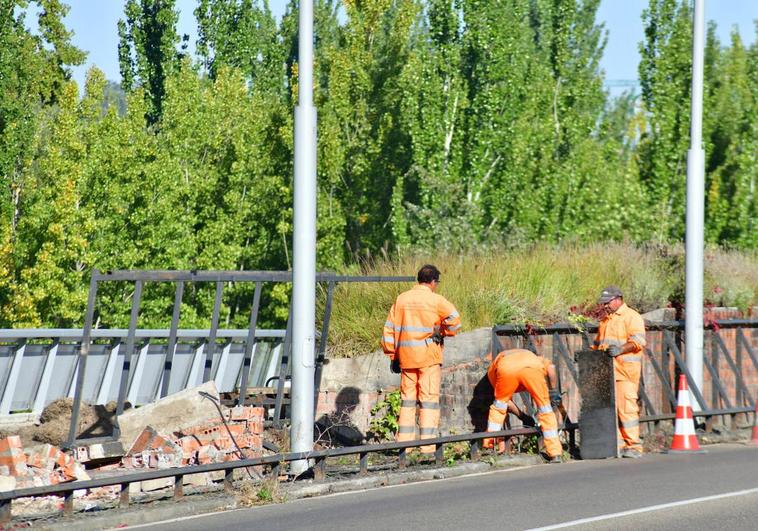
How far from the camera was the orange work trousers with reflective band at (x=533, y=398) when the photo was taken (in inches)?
561

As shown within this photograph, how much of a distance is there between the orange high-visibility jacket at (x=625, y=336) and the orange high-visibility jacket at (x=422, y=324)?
2132 mm

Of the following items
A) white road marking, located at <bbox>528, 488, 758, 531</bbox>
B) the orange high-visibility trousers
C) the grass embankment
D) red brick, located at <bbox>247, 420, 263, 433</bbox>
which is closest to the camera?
white road marking, located at <bbox>528, 488, 758, 531</bbox>

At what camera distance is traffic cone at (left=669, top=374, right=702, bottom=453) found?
15.2m

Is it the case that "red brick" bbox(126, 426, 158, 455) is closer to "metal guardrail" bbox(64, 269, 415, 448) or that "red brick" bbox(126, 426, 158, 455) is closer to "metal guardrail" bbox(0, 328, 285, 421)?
"metal guardrail" bbox(64, 269, 415, 448)

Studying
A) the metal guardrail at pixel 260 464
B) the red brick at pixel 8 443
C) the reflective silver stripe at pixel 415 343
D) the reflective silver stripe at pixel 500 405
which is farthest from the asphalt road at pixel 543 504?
the red brick at pixel 8 443

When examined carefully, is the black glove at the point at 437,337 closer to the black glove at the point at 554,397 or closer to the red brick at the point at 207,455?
the black glove at the point at 554,397

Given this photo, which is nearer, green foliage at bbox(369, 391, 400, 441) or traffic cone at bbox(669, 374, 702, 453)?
traffic cone at bbox(669, 374, 702, 453)

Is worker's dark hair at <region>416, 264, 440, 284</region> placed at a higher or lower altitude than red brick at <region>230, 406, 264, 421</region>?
higher

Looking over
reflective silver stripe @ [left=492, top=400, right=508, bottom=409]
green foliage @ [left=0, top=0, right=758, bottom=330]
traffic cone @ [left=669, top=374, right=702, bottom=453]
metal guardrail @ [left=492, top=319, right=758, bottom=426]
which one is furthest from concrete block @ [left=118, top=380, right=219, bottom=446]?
green foliage @ [left=0, top=0, right=758, bottom=330]

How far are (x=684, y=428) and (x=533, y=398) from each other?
211 centimetres

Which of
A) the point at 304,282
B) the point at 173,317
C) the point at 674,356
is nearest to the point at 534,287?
the point at 674,356

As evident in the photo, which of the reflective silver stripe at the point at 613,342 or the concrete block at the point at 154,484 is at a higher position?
the reflective silver stripe at the point at 613,342

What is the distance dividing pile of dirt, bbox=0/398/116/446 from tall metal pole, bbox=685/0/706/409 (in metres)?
7.68

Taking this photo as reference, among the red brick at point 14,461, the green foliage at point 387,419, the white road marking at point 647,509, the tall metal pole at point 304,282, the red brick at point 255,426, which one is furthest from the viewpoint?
the green foliage at point 387,419
